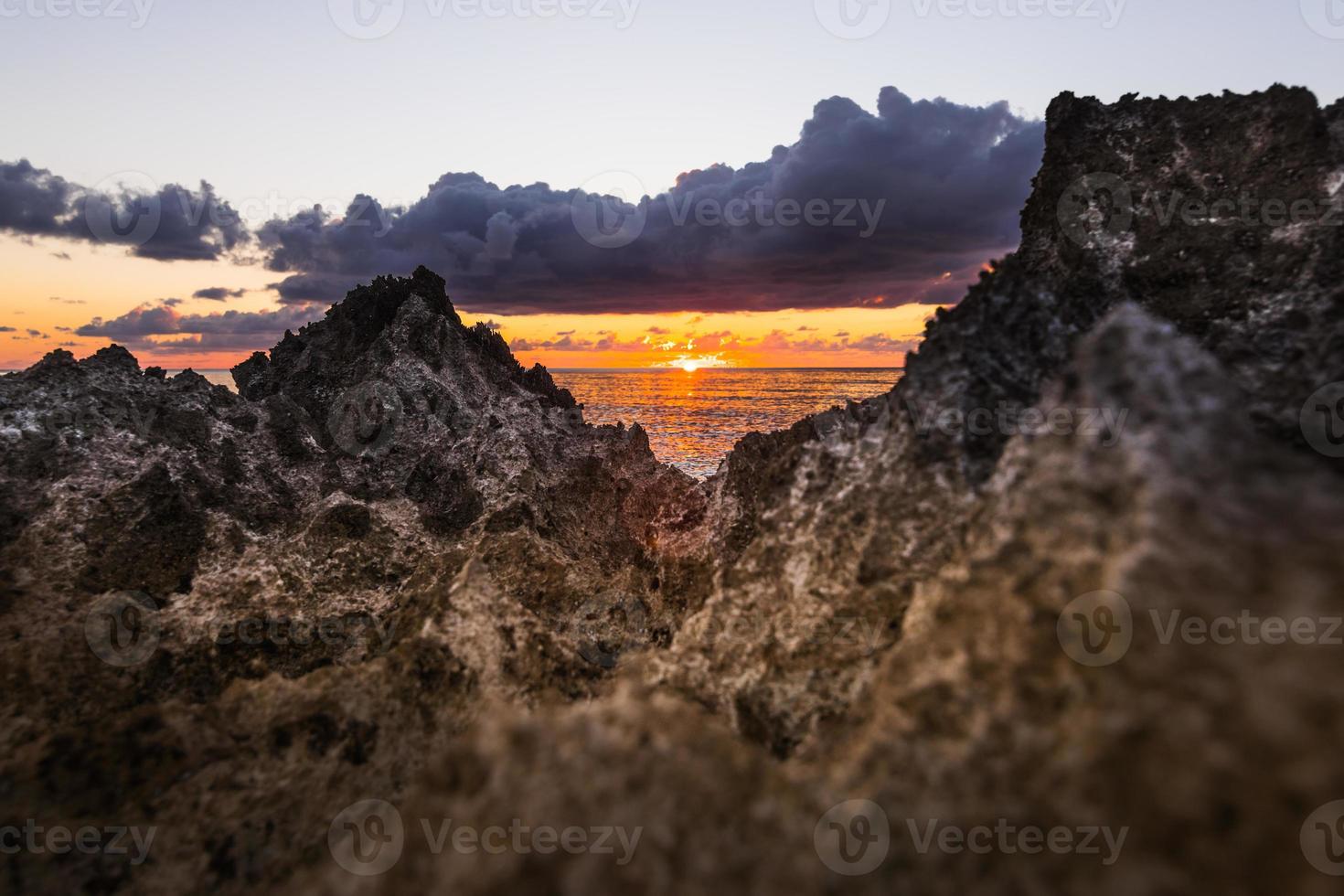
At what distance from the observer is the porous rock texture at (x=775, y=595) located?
5.79 meters

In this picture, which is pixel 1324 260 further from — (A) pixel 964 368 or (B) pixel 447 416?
(B) pixel 447 416

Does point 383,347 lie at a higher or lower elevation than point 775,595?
higher

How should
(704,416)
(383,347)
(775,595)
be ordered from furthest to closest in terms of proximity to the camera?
(704,416) < (383,347) < (775,595)

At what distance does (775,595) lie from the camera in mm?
13141

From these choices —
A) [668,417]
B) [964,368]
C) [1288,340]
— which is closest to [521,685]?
[964,368]

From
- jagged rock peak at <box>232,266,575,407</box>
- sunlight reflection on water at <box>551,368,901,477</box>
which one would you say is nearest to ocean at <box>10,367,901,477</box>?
sunlight reflection on water at <box>551,368,901,477</box>

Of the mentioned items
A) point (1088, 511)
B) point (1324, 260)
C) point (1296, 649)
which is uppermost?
point (1324, 260)

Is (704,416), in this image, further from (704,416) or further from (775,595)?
(775,595)

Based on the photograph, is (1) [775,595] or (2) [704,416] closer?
(1) [775,595]

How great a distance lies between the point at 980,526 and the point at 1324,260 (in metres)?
12.2

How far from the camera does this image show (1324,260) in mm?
13594

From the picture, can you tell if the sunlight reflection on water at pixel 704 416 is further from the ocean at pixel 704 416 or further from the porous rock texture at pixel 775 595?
the porous rock texture at pixel 775 595

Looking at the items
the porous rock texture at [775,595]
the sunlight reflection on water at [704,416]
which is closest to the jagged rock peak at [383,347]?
the porous rock texture at [775,595]

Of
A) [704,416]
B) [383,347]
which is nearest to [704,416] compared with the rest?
[704,416]
